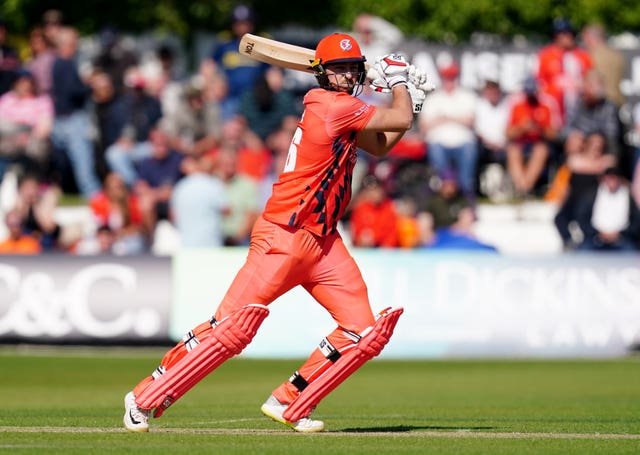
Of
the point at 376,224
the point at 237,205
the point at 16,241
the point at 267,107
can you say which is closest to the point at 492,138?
the point at 376,224

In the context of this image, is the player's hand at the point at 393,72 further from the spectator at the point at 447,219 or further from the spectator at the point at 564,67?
the spectator at the point at 564,67

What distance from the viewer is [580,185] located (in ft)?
61.1

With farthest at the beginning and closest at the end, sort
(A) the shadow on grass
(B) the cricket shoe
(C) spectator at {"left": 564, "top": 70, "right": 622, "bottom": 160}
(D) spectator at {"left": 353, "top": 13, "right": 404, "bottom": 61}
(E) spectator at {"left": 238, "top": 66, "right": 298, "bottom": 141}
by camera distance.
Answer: (D) spectator at {"left": 353, "top": 13, "right": 404, "bottom": 61}
(E) spectator at {"left": 238, "top": 66, "right": 298, "bottom": 141}
(C) spectator at {"left": 564, "top": 70, "right": 622, "bottom": 160}
(A) the shadow on grass
(B) the cricket shoe

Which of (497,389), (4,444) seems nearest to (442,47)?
(497,389)

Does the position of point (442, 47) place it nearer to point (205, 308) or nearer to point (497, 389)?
point (205, 308)

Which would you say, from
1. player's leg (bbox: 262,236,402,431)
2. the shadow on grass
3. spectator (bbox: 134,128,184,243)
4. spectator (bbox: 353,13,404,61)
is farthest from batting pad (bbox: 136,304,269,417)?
spectator (bbox: 353,13,404,61)

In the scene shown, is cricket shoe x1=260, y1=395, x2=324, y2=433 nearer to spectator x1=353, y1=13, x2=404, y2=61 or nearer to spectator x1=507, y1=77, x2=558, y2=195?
spectator x1=353, y1=13, x2=404, y2=61

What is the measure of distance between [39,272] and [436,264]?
15.4 ft

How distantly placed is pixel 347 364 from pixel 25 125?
40.5ft

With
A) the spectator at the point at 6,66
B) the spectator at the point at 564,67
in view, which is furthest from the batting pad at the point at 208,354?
the spectator at the point at 564,67

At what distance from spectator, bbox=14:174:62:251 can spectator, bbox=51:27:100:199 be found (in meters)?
1.13

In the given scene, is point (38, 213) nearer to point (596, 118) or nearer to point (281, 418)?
point (596, 118)

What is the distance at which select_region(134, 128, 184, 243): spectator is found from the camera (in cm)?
1878

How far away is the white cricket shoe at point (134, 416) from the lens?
8398 mm
